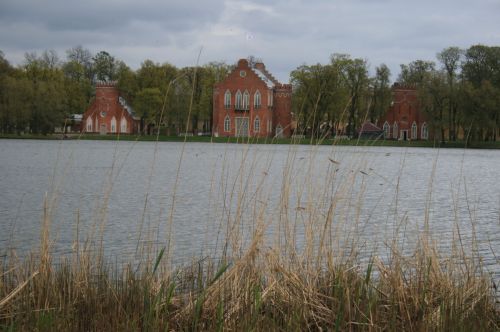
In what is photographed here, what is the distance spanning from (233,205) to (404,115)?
250 feet

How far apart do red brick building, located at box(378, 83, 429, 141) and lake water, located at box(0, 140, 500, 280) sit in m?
59.4

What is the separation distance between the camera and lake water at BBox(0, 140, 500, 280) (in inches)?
292

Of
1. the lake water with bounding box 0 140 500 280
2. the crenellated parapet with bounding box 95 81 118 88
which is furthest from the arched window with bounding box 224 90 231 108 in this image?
the lake water with bounding box 0 140 500 280

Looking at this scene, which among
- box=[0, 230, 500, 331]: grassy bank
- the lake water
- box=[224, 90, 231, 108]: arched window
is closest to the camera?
box=[0, 230, 500, 331]: grassy bank

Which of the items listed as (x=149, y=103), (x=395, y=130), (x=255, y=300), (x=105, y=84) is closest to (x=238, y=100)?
(x=149, y=103)

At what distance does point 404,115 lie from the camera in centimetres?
9106

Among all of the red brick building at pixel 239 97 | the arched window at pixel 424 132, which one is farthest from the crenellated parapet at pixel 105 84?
the arched window at pixel 424 132

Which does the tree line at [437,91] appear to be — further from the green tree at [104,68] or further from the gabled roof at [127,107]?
the green tree at [104,68]

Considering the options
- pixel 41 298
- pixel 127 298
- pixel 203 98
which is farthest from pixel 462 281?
pixel 203 98

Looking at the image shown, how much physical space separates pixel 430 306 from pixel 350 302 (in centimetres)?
75

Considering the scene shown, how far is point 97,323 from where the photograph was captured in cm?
549

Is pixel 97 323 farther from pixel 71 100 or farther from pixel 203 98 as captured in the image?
pixel 71 100

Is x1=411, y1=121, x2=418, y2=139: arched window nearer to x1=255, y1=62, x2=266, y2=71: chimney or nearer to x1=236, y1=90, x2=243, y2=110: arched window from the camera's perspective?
x1=255, y1=62, x2=266, y2=71: chimney

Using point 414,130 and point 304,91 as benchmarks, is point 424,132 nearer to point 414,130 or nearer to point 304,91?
point 414,130
